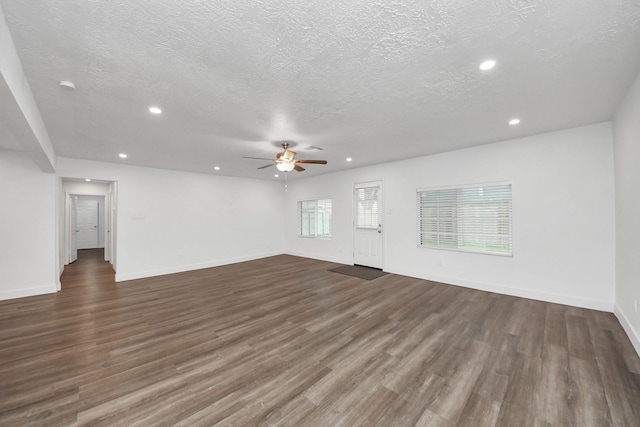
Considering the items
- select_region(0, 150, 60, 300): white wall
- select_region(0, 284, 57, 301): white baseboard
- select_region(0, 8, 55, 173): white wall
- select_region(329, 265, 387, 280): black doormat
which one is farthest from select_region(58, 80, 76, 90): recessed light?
select_region(329, 265, 387, 280): black doormat

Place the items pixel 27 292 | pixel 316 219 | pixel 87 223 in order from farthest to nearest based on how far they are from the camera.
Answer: pixel 87 223 < pixel 316 219 < pixel 27 292

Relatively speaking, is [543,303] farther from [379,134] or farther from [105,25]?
[105,25]

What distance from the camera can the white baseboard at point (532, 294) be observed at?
11.0 feet

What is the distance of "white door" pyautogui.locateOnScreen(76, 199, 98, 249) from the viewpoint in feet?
32.7

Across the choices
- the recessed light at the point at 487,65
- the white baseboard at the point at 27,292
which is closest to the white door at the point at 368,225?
the recessed light at the point at 487,65

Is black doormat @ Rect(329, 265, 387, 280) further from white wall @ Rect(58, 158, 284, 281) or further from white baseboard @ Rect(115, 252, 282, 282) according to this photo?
white wall @ Rect(58, 158, 284, 281)

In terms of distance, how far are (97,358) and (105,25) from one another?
2863 millimetres

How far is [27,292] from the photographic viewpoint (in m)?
4.25

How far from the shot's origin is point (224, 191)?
7.09 meters

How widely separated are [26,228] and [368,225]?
6.79 metres

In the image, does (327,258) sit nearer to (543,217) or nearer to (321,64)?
(543,217)

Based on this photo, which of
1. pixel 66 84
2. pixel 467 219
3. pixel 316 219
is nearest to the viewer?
pixel 66 84

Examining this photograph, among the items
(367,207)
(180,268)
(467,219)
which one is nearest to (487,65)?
(467,219)

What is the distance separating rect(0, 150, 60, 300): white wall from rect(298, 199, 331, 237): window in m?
5.66
